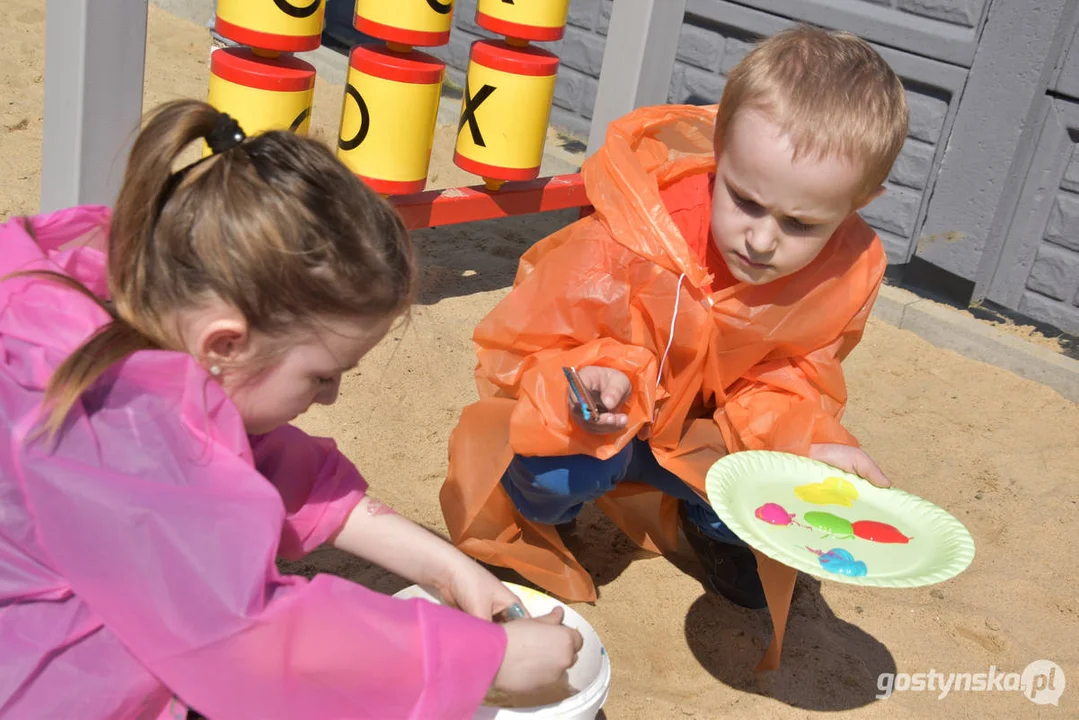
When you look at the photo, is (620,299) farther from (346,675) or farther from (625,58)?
(625,58)

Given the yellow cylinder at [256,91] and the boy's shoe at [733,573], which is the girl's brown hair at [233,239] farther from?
the yellow cylinder at [256,91]

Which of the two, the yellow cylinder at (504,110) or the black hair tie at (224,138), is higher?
the black hair tie at (224,138)

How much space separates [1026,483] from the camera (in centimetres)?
270

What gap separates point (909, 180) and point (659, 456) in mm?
2033

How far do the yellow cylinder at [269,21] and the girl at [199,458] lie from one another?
48.9 inches

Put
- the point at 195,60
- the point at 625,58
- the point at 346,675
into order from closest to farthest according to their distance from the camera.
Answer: the point at 346,675
the point at 625,58
the point at 195,60

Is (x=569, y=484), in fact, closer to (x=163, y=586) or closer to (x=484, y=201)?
(x=163, y=586)

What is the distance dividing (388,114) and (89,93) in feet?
2.67

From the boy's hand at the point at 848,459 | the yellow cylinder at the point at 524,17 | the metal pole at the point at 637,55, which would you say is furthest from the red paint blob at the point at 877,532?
the metal pole at the point at 637,55

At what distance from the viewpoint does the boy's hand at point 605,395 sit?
1.82m

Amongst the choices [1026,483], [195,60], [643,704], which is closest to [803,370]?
[643,704]

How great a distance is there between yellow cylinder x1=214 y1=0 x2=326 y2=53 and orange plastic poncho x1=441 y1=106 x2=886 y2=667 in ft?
2.67

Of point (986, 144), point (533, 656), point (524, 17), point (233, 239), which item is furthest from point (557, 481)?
point (986, 144)

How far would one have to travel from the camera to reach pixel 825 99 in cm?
182
